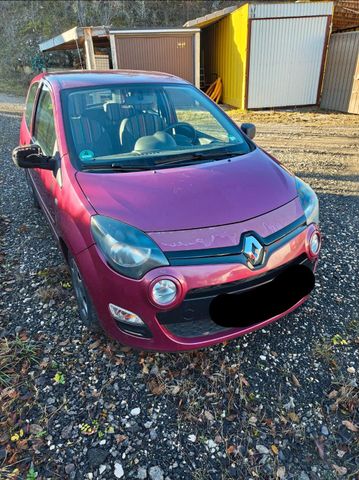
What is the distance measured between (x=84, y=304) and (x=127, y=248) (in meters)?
0.77

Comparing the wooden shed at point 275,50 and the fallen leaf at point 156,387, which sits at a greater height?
the wooden shed at point 275,50

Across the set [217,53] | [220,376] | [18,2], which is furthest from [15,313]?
[18,2]

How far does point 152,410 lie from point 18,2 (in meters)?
31.3

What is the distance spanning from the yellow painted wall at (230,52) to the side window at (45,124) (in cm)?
978

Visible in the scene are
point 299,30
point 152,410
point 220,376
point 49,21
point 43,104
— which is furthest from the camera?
point 49,21

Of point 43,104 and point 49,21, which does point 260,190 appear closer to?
point 43,104

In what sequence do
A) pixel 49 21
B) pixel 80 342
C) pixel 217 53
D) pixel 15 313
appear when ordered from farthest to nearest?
pixel 49 21 → pixel 217 53 → pixel 15 313 → pixel 80 342

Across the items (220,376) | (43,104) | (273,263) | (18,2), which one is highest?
(18,2)

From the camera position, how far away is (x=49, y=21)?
2331 centimetres

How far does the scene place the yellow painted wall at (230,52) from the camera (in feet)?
37.2

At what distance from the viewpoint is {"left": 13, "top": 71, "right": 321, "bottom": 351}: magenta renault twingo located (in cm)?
181

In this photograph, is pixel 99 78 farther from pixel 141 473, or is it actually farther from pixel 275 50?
pixel 275 50

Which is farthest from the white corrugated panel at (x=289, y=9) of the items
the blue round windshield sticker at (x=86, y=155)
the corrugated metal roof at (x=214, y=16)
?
the blue round windshield sticker at (x=86, y=155)

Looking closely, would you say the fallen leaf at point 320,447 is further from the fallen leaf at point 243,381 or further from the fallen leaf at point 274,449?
the fallen leaf at point 243,381
